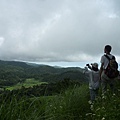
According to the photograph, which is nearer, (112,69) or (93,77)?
(112,69)

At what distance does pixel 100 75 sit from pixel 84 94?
939mm

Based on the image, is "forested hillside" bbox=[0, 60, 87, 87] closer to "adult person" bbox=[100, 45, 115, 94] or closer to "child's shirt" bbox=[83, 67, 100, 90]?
"child's shirt" bbox=[83, 67, 100, 90]

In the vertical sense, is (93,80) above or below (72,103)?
above

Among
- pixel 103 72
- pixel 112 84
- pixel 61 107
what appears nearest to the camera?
pixel 61 107

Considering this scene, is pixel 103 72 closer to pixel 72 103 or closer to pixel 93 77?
pixel 93 77

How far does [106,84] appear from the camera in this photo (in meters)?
7.63

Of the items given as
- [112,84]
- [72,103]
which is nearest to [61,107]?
[72,103]

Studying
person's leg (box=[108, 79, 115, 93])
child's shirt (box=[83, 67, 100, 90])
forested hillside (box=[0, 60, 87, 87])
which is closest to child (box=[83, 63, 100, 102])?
child's shirt (box=[83, 67, 100, 90])

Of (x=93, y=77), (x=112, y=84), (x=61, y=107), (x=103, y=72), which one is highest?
(x=103, y=72)

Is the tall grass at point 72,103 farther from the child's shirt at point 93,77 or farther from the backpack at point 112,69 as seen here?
the backpack at point 112,69

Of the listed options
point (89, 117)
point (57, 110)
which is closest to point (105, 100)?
point (89, 117)

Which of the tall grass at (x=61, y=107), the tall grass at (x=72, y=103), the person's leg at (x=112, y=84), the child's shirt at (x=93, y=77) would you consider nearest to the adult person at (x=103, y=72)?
the person's leg at (x=112, y=84)

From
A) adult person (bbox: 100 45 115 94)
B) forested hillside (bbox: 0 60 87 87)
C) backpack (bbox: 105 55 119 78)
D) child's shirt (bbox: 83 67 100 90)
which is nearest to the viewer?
forested hillside (bbox: 0 60 87 87)

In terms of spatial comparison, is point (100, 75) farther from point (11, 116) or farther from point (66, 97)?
point (11, 116)
